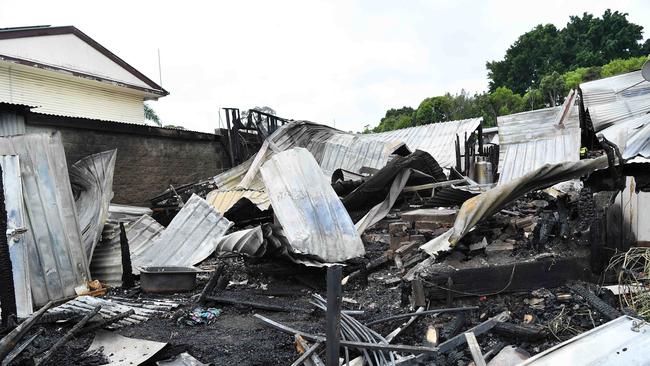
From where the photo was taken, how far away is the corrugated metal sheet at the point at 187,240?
6.42 meters

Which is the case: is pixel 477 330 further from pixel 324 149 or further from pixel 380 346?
pixel 324 149

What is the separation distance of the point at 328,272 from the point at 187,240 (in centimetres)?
435

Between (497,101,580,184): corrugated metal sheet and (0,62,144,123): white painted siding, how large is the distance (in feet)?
36.8

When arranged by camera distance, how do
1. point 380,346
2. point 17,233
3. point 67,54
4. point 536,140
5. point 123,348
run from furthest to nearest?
point 67,54, point 536,140, point 17,233, point 123,348, point 380,346

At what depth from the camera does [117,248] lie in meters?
6.48

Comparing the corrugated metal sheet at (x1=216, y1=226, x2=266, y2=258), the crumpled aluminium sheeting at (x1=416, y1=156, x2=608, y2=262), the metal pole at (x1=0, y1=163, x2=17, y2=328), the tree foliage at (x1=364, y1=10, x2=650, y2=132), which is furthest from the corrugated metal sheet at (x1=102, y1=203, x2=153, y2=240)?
the tree foliage at (x1=364, y1=10, x2=650, y2=132)

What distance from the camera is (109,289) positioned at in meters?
5.78

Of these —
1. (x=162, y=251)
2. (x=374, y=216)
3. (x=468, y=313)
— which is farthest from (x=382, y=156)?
(x=468, y=313)

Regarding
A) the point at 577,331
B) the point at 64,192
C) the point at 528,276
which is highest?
the point at 64,192

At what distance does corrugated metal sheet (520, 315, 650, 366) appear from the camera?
2.85m

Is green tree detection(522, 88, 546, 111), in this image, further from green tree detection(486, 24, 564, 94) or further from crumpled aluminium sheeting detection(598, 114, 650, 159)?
crumpled aluminium sheeting detection(598, 114, 650, 159)

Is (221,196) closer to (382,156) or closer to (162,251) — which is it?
(162,251)

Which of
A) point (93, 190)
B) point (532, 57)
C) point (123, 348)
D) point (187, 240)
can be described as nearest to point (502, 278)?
point (123, 348)

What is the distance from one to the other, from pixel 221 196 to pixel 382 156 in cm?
431
